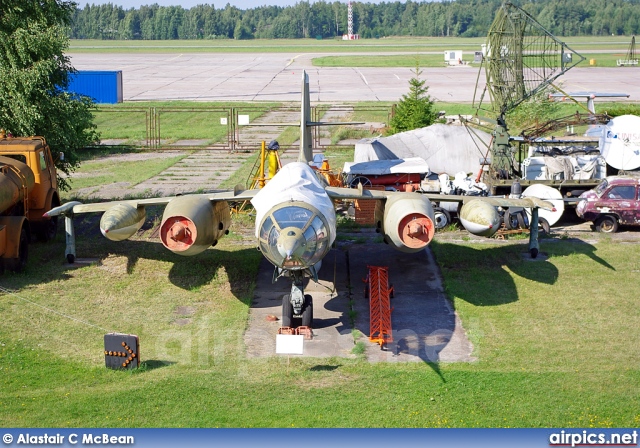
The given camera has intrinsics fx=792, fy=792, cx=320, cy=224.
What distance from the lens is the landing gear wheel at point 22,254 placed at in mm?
20078

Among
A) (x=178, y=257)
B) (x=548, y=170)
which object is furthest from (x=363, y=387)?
(x=548, y=170)

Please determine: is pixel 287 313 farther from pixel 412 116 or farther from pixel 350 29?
pixel 350 29

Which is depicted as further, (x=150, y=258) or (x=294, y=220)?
(x=150, y=258)

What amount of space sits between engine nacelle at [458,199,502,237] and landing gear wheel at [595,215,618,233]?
277 inches

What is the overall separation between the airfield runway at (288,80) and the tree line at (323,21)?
72.5m

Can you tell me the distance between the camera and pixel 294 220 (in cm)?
1555

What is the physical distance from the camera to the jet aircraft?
15.5 meters

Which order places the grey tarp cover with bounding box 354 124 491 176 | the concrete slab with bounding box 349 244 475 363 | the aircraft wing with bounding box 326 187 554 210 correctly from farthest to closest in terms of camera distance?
the grey tarp cover with bounding box 354 124 491 176
the aircraft wing with bounding box 326 187 554 210
the concrete slab with bounding box 349 244 475 363

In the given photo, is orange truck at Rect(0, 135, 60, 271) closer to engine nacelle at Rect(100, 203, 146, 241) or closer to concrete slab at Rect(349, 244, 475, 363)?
engine nacelle at Rect(100, 203, 146, 241)

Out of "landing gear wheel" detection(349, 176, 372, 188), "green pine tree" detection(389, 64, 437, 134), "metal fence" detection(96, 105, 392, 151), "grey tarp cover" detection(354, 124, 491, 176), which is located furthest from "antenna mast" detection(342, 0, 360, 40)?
"landing gear wheel" detection(349, 176, 372, 188)

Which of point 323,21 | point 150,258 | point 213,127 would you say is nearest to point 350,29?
point 323,21

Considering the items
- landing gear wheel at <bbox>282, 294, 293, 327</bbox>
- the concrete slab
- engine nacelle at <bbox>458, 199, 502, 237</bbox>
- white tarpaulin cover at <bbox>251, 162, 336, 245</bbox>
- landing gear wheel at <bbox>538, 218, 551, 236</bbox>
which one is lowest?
the concrete slab

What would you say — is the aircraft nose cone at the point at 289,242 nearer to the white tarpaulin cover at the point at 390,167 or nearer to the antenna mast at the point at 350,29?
the white tarpaulin cover at the point at 390,167

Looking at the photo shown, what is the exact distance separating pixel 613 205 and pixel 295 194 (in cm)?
1214
